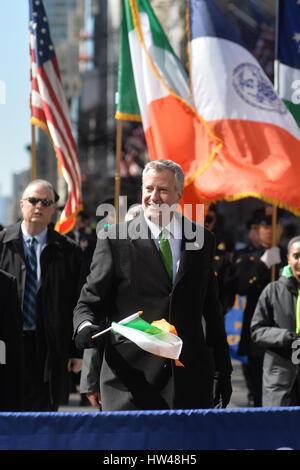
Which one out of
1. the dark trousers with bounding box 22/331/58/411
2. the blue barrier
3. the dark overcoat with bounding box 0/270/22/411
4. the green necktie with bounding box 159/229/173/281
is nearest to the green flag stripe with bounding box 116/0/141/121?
the dark trousers with bounding box 22/331/58/411

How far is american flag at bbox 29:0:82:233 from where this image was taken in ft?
29.3

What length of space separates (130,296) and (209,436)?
99cm

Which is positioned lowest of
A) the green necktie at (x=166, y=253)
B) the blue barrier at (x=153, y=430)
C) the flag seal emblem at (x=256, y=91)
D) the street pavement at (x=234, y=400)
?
the street pavement at (x=234, y=400)

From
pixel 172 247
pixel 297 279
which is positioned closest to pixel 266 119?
pixel 297 279

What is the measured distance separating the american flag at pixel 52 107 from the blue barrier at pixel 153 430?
5.36 m

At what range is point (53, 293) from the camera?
6.47 m

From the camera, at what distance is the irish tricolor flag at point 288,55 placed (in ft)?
30.1

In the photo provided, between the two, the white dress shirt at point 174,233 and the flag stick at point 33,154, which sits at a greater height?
the flag stick at point 33,154

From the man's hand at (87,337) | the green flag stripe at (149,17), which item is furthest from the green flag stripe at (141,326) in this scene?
the green flag stripe at (149,17)

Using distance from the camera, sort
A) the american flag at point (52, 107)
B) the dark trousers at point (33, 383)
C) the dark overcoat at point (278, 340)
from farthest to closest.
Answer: the american flag at point (52, 107)
the dark overcoat at point (278, 340)
the dark trousers at point (33, 383)

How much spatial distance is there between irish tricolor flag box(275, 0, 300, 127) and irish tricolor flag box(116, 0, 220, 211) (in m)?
1.00

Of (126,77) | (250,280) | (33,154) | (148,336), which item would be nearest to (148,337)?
(148,336)

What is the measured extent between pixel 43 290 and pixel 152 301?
2.23m

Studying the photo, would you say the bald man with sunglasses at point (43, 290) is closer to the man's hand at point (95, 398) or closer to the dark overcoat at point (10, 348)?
the dark overcoat at point (10, 348)
